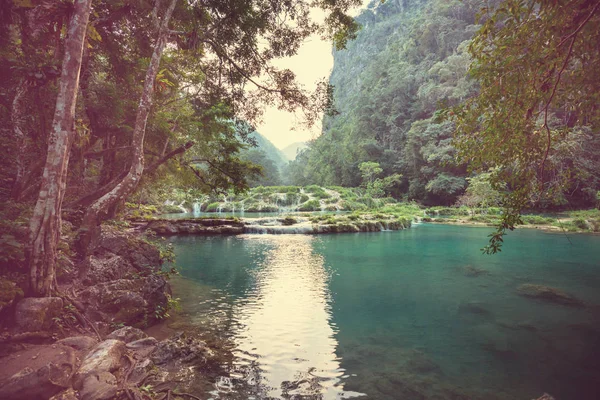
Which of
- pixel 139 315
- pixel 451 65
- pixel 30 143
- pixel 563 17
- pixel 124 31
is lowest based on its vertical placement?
pixel 139 315

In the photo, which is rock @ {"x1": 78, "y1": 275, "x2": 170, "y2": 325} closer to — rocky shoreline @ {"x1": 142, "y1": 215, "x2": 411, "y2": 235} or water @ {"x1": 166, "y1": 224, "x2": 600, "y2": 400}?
water @ {"x1": 166, "y1": 224, "x2": 600, "y2": 400}

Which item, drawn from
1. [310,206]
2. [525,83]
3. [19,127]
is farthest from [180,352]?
[310,206]

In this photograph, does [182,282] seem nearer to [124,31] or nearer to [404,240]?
[124,31]

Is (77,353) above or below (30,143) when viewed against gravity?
below

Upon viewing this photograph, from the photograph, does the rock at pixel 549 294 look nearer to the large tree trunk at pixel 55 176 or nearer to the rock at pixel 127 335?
the rock at pixel 127 335

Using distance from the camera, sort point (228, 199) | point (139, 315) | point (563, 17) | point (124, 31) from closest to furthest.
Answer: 1. point (563, 17)
2. point (139, 315)
3. point (124, 31)
4. point (228, 199)

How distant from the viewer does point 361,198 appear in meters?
44.4

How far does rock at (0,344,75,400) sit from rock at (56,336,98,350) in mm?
232

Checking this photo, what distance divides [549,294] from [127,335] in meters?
10.6

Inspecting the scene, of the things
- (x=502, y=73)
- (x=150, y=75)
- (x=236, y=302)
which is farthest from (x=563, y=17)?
(x=236, y=302)

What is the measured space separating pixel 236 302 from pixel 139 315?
2.41 metres

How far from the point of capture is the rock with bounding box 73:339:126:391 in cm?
322

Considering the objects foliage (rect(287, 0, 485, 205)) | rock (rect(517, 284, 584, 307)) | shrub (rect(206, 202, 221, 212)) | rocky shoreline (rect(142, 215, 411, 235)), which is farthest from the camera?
foliage (rect(287, 0, 485, 205))

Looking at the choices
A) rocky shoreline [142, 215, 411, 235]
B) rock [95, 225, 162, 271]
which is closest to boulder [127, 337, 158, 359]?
rock [95, 225, 162, 271]
